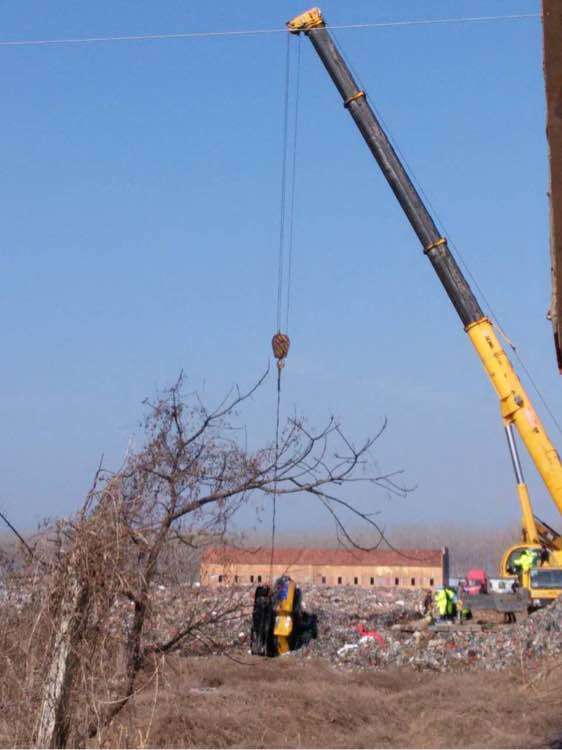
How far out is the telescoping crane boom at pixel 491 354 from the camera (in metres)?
21.0

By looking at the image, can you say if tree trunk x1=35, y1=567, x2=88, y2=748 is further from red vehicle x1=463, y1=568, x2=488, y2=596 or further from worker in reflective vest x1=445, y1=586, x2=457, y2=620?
red vehicle x1=463, y1=568, x2=488, y2=596

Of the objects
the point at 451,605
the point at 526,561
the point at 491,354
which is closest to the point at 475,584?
the point at 451,605

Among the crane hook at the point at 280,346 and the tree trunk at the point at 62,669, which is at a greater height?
the crane hook at the point at 280,346

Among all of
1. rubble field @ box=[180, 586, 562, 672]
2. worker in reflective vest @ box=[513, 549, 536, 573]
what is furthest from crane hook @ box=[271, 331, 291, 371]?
worker in reflective vest @ box=[513, 549, 536, 573]

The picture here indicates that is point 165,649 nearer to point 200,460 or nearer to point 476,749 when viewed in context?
point 200,460

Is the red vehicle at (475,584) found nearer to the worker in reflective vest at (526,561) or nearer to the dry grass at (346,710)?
the worker in reflective vest at (526,561)

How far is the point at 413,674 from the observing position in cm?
1747

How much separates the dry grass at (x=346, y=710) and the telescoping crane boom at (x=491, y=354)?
17.5 feet

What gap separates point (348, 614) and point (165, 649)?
17.1 meters

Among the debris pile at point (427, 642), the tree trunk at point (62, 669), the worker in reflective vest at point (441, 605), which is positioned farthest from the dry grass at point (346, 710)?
the worker in reflective vest at point (441, 605)

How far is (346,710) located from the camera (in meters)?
13.7

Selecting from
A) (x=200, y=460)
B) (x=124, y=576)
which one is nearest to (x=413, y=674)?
(x=200, y=460)

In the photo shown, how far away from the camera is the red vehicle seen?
24.2m

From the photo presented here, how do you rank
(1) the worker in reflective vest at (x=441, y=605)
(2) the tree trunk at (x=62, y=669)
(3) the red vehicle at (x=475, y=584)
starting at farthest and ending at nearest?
(3) the red vehicle at (x=475, y=584) → (1) the worker in reflective vest at (x=441, y=605) → (2) the tree trunk at (x=62, y=669)
